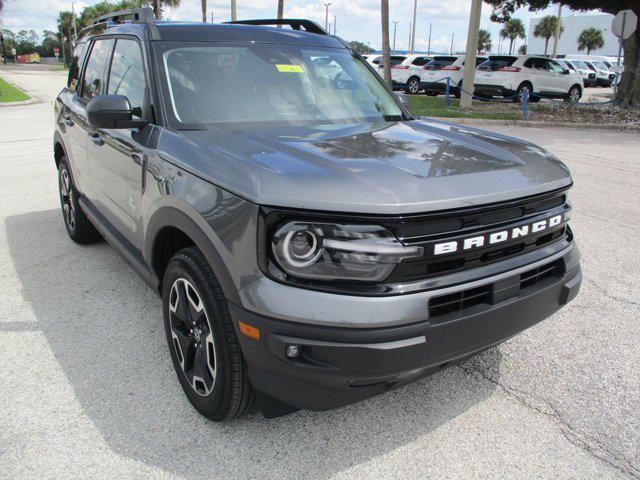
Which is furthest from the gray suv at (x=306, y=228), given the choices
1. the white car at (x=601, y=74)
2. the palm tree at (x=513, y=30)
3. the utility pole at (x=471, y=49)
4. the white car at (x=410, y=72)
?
the palm tree at (x=513, y=30)

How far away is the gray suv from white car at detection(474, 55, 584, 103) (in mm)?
19726

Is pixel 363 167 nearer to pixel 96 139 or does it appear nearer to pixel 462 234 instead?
pixel 462 234

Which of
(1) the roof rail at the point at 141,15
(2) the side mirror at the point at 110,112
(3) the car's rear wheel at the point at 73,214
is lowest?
(3) the car's rear wheel at the point at 73,214

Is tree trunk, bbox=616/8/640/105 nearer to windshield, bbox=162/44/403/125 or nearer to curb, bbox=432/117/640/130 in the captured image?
curb, bbox=432/117/640/130

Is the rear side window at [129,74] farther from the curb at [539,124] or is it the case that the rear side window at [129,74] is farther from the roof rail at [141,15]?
the curb at [539,124]

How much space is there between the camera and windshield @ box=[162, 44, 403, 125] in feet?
9.98

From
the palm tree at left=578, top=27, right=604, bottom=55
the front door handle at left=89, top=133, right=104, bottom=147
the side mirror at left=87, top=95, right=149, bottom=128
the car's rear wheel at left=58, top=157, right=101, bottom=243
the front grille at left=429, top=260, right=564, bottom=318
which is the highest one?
the palm tree at left=578, top=27, right=604, bottom=55

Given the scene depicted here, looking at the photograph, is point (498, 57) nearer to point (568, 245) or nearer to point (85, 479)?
point (568, 245)

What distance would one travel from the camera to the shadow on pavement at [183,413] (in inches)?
95.4

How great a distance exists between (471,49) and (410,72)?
25.6 ft

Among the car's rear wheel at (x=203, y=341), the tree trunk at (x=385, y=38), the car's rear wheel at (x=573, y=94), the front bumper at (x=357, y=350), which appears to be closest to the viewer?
the front bumper at (x=357, y=350)

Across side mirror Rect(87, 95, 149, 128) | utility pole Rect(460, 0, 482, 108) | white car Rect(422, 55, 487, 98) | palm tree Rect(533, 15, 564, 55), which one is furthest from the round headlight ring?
palm tree Rect(533, 15, 564, 55)

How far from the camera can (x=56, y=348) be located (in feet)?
10.9

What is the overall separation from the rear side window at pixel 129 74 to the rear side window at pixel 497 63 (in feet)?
66.1
